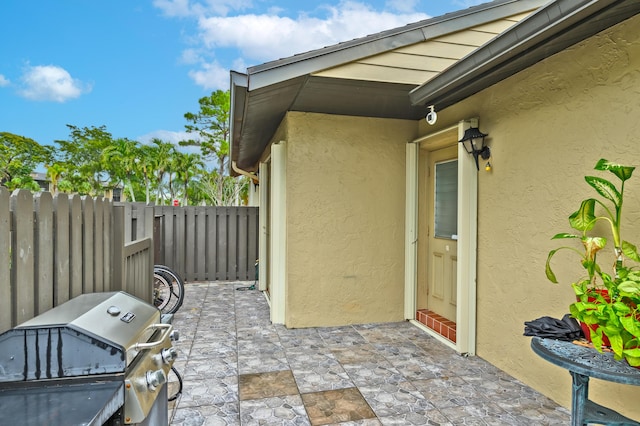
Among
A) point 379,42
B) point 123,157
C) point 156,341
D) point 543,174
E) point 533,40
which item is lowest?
point 156,341

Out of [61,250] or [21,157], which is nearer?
[61,250]

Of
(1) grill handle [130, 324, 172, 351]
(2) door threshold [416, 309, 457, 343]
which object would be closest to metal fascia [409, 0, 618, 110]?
(2) door threshold [416, 309, 457, 343]

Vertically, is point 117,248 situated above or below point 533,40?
below

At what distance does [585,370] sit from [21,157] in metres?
35.2

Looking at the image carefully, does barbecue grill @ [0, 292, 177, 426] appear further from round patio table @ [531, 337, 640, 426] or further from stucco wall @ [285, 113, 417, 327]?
stucco wall @ [285, 113, 417, 327]

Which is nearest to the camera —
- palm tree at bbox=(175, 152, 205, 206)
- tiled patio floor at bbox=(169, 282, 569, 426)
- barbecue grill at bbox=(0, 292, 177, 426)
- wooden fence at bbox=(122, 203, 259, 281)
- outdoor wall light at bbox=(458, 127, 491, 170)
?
barbecue grill at bbox=(0, 292, 177, 426)

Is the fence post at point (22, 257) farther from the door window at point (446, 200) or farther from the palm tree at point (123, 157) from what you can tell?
the palm tree at point (123, 157)

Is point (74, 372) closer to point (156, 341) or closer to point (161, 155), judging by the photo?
point (156, 341)

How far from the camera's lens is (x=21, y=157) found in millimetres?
27828

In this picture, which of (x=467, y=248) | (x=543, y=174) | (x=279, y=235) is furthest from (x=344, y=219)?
(x=543, y=174)

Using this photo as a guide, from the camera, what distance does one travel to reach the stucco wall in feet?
14.6

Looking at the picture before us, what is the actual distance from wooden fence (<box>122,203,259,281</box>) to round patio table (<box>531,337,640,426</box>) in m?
Result: 6.60

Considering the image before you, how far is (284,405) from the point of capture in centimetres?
268

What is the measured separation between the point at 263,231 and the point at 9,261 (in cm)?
550
